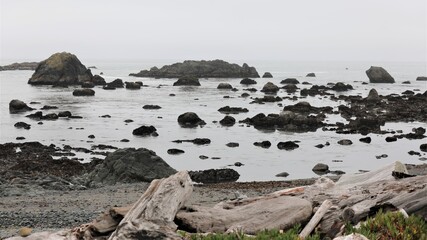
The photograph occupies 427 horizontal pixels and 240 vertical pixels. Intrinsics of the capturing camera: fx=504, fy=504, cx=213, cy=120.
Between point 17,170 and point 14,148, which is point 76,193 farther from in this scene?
point 14,148

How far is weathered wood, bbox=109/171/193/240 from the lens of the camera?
25.3ft

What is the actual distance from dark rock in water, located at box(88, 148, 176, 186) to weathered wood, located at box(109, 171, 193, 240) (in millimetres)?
17169

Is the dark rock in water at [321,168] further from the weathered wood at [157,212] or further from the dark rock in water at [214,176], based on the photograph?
the weathered wood at [157,212]

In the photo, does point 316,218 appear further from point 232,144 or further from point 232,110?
point 232,110

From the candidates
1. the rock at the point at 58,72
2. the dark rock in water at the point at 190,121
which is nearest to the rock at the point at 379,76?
the rock at the point at 58,72

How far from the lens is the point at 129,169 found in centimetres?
2722

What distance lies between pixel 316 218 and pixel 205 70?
153320mm

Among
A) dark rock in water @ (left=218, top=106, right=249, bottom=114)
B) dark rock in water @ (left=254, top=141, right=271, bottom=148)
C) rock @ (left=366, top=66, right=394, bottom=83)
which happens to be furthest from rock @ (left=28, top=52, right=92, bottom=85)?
dark rock in water @ (left=254, top=141, right=271, bottom=148)

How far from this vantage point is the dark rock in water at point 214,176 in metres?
28.4

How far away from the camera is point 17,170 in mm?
30062

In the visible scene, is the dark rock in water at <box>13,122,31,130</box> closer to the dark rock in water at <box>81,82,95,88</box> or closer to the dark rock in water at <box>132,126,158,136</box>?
the dark rock in water at <box>132,126,158,136</box>

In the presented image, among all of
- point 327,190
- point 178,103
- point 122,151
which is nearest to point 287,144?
point 122,151

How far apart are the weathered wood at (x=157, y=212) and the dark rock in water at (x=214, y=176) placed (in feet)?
60.4

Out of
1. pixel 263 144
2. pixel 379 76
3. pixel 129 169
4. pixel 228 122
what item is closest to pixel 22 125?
pixel 228 122
